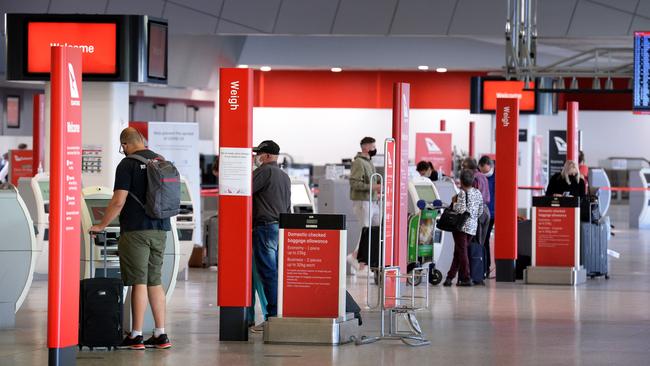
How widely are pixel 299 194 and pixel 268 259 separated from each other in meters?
6.41

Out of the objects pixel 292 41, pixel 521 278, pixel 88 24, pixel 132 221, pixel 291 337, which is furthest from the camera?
pixel 292 41

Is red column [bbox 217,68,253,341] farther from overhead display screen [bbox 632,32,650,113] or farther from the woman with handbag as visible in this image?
overhead display screen [bbox 632,32,650,113]

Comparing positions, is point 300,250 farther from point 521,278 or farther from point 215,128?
point 215,128

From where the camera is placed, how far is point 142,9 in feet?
79.4

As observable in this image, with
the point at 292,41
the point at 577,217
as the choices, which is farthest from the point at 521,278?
the point at 292,41

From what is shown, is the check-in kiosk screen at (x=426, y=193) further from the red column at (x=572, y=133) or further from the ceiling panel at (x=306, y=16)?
the ceiling panel at (x=306, y=16)

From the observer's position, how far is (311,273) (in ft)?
31.0

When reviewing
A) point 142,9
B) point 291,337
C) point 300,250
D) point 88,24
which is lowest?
point 291,337

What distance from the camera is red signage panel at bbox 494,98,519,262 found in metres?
15.7

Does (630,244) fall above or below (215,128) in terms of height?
below

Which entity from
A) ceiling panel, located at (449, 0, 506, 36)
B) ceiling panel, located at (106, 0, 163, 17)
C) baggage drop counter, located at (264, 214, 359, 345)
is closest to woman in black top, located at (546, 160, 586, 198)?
baggage drop counter, located at (264, 214, 359, 345)

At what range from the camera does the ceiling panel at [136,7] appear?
24.0 metres

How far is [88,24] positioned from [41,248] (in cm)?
253

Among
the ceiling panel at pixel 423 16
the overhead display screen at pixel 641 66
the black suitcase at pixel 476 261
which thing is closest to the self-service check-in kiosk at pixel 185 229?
the black suitcase at pixel 476 261
